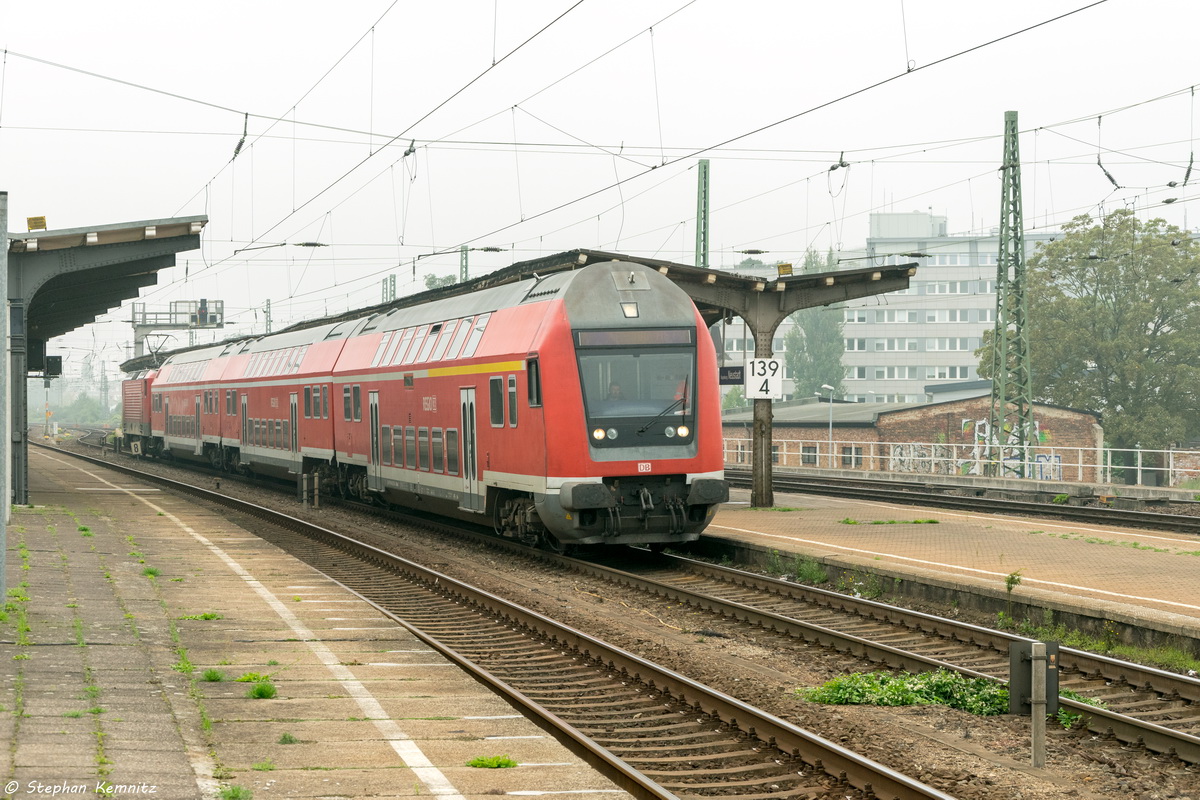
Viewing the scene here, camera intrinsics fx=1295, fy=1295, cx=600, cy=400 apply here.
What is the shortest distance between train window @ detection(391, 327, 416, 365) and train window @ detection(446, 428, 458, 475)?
3.15 m

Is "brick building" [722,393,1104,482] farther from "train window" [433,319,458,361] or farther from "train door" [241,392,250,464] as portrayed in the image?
"train window" [433,319,458,361]

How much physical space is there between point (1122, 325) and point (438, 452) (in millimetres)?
45202

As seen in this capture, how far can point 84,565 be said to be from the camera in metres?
15.2

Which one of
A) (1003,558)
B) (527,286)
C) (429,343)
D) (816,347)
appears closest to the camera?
(1003,558)

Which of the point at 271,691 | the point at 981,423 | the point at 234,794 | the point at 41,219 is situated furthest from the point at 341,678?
the point at 981,423

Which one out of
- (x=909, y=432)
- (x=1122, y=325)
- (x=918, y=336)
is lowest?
(x=909, y=432)

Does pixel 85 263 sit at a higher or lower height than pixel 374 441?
higher

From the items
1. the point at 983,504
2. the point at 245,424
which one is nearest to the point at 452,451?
the point at 983,504

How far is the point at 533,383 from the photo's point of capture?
1677 cm

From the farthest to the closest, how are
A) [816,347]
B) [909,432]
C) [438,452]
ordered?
1. [816,347]
2. [909,432]
3. [438,452]

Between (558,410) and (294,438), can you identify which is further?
(294,438)

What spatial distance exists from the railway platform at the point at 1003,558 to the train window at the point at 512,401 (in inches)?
140

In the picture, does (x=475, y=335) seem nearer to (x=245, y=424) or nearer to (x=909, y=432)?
(x=245, y=424)

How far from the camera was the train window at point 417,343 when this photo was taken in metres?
22.1
